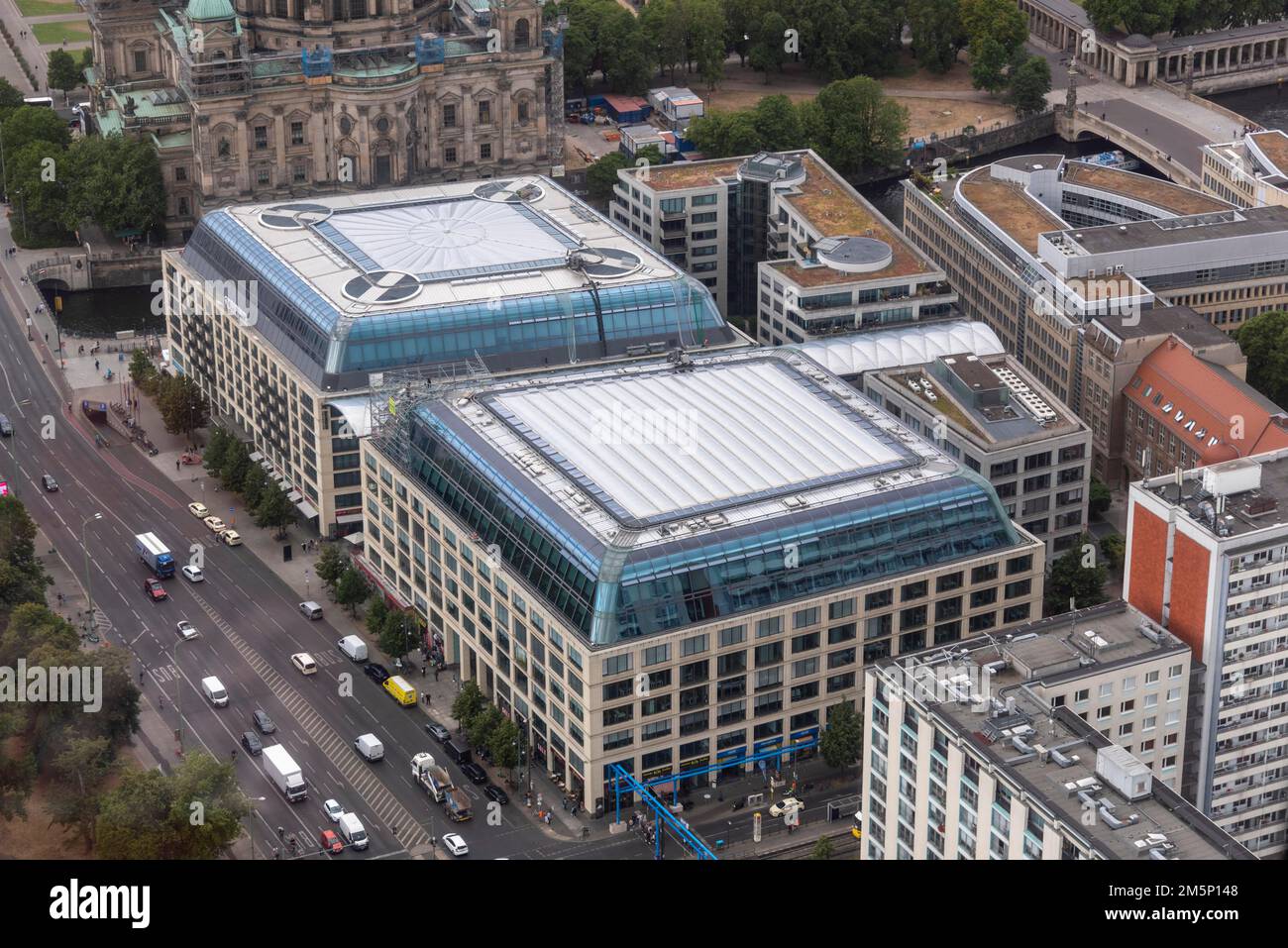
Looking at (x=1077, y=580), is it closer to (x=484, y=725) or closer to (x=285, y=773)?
(x=484, y=725)

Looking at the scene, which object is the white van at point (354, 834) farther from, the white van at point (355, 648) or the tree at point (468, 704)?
the white van at point (355, 648)

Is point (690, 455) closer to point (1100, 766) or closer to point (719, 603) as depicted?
point (719, 603)

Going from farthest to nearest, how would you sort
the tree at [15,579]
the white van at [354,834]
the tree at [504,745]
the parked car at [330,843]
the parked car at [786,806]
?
the tree at [15,579] → the tree at [504,745] → the parked car at [786,806] → the white van at [354,834] → the parked car at [330,843]

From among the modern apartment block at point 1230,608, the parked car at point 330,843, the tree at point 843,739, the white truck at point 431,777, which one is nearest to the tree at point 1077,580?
the tree at point 843,739

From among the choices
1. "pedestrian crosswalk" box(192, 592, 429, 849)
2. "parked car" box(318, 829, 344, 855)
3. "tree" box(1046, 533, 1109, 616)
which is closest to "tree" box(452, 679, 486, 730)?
"pedestrian crosswalk" box(192, 592, 429, 849)

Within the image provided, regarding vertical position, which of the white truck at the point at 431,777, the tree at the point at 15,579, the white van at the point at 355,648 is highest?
the tree at the point at 15,579
